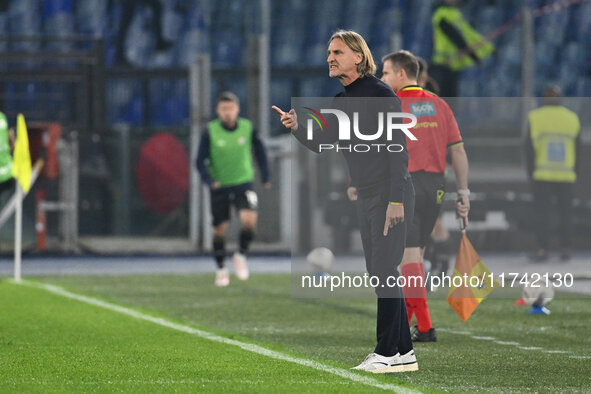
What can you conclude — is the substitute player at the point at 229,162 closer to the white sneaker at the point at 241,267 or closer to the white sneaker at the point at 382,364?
the white sneaker at the point at 241,267

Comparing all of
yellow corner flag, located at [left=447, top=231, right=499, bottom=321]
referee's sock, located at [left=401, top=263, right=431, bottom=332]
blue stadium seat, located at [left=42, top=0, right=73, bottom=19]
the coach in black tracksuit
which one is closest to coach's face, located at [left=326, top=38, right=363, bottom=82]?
the coach in black tracksuit

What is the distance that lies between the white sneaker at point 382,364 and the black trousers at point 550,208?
9.58m

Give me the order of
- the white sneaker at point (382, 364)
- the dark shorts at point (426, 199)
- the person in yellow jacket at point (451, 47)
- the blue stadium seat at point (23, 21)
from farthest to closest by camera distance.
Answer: the blue stadium seat at point (23, 21)
the person in yellow jacket at point (451, 47)
the dark shorts at point (426, 199)
the white sneaker at point (382, 364)

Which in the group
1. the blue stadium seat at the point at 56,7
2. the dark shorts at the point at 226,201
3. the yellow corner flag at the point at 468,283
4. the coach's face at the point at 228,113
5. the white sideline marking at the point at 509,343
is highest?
the blue stadium seat at the point at 56,7

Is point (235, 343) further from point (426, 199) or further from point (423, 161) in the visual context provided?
point (423, 161)

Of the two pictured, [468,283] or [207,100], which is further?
[207,100]

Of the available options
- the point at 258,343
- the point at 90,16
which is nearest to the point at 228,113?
the point at 258,343

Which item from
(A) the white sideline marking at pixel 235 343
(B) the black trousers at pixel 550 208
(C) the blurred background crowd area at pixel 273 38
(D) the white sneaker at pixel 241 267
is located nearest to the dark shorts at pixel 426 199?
(A) the white sideline marking at pixel 235 343

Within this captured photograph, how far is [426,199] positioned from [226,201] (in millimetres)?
5434

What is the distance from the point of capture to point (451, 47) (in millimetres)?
21828

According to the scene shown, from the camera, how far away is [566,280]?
1195cm

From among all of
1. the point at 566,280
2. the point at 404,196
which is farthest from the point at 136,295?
the point at 404,196

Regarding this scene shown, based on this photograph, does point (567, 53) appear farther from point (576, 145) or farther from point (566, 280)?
point (566, 280)

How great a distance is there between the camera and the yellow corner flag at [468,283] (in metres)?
8.20
